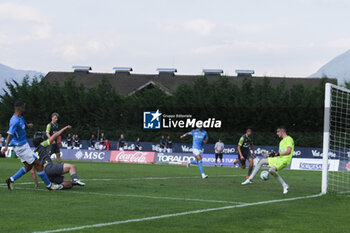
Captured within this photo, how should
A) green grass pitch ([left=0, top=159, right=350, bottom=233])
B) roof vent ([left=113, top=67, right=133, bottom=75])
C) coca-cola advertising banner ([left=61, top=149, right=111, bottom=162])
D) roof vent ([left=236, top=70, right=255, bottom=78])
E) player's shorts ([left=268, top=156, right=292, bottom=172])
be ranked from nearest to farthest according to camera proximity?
green grass pitch ([left=0, top=159, right=350, bottom=233])
player's shorts ([left=268, top=156, right=292, bottom=172])
coca-cola advertising banner ([left=61, top=149, right=111, bottom=162])
roof vent ([left=236, top=70, right=255, bottom=78])
roof vent ([left=113, top=67, right=133, bottom=75])

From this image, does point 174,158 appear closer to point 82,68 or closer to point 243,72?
point 243,72

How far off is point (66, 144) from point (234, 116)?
16.4m

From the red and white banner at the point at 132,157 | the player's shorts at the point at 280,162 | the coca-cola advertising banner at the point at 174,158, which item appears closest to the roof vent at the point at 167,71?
the red and white banner at the point at 132,157

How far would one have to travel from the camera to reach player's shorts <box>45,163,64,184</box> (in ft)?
47.5

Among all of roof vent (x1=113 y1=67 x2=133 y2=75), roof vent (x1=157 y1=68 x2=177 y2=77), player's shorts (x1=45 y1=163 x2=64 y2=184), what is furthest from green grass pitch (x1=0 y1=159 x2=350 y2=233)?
roof vent (x1=113 y1=67 x2=133 y2=75)

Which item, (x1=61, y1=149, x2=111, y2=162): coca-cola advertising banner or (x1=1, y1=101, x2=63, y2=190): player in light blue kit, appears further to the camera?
(x1=61, y1=149, x2=111, y2=162): coca-cola advertising banner

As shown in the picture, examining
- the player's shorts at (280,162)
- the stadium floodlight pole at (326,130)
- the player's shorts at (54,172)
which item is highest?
the stadium floodlight pole at (326,130)

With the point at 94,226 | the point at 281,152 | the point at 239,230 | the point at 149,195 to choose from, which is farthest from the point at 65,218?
the point at 281,152

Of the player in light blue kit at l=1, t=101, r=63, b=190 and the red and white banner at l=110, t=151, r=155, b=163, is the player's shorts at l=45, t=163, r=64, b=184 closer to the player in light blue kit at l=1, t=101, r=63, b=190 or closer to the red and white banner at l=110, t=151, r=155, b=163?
the player in light blue kit at l=1, t=101, r=63, b=190

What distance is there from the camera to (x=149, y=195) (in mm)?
14039

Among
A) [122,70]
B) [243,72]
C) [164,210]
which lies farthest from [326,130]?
[122,70]

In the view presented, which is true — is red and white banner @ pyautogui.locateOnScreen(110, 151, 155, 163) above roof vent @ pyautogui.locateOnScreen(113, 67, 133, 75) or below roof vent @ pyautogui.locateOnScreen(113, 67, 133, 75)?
below

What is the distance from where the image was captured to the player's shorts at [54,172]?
14.5m

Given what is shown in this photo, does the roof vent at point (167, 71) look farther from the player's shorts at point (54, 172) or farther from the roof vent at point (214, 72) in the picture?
the player's shorts at point (54, 172)
